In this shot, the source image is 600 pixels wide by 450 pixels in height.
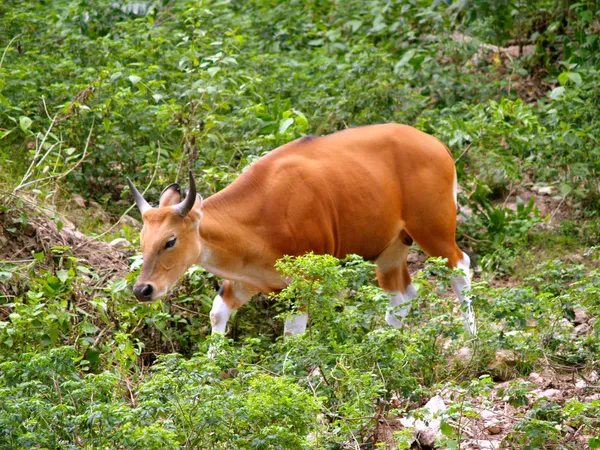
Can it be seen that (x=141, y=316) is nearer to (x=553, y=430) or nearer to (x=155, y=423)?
(x=155, y=423)

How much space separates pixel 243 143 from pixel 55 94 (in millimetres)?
1994

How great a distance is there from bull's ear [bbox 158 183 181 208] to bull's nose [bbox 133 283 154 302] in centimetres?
61

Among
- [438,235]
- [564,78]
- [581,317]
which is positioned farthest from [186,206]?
[564,78]

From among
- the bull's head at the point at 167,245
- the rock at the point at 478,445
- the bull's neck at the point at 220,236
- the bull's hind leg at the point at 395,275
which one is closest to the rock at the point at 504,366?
the rock at the point at 478,445

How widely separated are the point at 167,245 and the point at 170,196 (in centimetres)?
42

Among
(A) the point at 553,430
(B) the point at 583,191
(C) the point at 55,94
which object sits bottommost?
(B) the point at 583,191

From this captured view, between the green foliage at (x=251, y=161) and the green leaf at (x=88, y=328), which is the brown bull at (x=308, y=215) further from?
the green leaf at (x=88, y=328)

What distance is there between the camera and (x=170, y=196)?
22.2 feet

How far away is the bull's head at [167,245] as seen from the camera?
6445 mm

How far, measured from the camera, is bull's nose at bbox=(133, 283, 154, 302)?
638cm

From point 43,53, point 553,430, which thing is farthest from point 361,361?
point 43,53

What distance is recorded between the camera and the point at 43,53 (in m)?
10.5

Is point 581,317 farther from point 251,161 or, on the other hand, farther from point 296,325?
point 251,161

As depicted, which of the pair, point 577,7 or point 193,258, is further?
point 577,7
